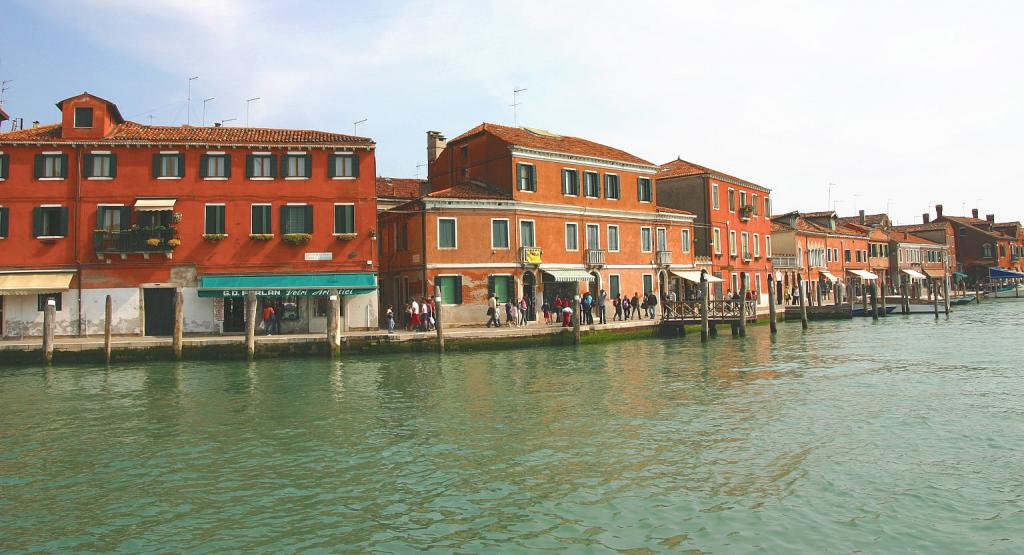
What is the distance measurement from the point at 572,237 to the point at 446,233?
20.8 ft

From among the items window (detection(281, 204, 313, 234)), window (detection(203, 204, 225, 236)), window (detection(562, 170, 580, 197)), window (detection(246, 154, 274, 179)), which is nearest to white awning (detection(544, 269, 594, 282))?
window (detection(562, 170, 580, 197))

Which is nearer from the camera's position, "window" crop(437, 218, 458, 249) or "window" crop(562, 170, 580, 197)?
"window" crop(437, 218, 458, 249)

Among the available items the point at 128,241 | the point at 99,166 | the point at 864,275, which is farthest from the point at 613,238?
the point at 864,275

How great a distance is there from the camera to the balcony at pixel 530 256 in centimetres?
3061

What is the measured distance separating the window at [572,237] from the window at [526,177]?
244cm

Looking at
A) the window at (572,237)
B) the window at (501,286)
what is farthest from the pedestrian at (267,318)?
the window at (572,237)

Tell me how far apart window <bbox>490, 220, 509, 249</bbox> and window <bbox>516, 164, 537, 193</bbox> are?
187 centimetres

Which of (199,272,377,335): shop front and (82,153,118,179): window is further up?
(82,153,118,179): window

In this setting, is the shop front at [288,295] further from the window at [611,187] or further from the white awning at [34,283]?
the window at [611,187]

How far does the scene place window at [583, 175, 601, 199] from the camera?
3347cm

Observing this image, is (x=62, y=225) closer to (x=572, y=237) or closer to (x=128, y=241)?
(x=128, y=241)

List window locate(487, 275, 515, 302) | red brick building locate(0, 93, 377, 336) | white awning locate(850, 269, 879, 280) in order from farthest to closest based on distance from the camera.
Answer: white awning locate(850, 269, 879, 280), window locate(487, 275, 515, 302), red brick building locate(0, 93, 377, 336)

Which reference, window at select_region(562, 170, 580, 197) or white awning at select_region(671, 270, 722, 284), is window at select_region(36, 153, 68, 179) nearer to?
window at select_region(562, 170, 580, 197)

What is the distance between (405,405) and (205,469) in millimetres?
5212
